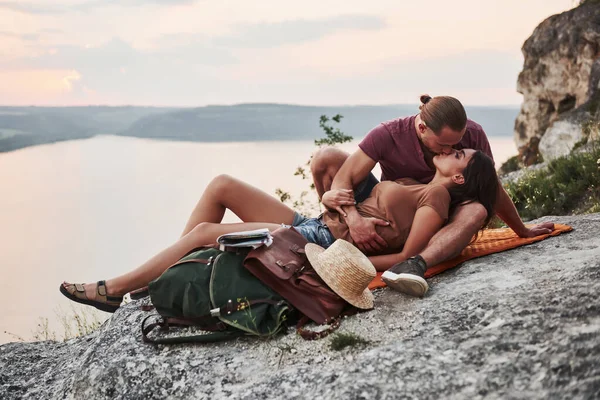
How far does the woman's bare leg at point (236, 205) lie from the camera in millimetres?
5258

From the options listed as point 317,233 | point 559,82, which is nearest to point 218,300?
point 317,233

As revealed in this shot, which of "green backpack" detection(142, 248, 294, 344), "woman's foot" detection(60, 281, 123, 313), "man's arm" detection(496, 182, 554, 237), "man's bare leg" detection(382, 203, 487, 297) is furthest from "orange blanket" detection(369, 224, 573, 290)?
"woman's foot" detection(60, 281, 123, 313)

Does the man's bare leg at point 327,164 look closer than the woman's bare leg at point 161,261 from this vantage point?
No

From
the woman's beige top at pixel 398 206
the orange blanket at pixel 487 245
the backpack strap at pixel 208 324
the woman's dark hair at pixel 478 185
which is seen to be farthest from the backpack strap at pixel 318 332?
the woman's dark hair at pixel 478 185

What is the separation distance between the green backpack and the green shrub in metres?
5.32

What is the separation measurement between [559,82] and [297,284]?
13.1 m

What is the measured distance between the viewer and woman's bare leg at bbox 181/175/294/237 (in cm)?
526

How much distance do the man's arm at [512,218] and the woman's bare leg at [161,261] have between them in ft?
6.85

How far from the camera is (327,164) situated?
553cm

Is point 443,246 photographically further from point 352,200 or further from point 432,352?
point 432,352

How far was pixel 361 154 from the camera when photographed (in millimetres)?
5340

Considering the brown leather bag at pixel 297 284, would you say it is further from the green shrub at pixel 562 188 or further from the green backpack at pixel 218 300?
the green shrub at pixel 562 188

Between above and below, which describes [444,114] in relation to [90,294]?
above

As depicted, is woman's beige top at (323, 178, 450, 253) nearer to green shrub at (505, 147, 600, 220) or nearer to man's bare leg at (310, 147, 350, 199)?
man's bare leg at (310, 147, 350, 199)
